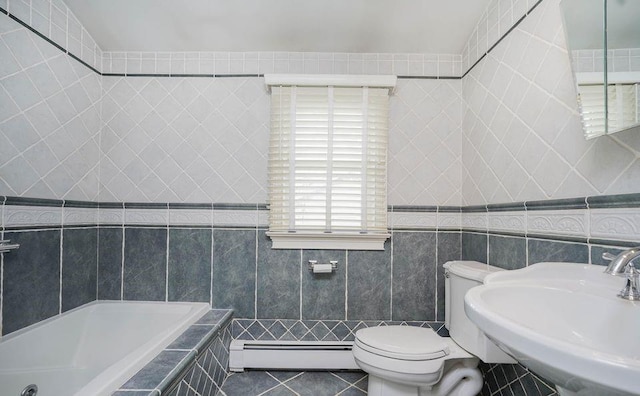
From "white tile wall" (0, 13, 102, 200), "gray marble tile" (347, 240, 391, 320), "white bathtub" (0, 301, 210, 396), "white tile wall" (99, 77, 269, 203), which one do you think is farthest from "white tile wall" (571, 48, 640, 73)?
"white tile wall" (0, 13, 102, 200)

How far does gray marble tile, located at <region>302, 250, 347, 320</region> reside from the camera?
7.14 feet

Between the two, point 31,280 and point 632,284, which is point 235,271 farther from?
point 632,284

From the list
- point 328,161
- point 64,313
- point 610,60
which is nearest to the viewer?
point 610,60

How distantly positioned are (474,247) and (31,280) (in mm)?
2503

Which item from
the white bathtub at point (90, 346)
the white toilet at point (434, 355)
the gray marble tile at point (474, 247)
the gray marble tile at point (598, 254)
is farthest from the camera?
the gray marble tile at point (474, 247)

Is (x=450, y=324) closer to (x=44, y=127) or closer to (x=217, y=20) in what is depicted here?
(x=217, y=20)

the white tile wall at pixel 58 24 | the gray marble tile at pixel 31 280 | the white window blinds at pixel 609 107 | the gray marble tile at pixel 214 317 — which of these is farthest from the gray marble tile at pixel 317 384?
the white tile wall at pixel 58 24

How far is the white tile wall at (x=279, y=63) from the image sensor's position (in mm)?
2246

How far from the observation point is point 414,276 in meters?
2.18

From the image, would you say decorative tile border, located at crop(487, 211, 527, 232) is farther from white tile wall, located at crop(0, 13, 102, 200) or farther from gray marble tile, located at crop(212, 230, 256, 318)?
white tile wall, located at crop(0, 13, 102, 200)

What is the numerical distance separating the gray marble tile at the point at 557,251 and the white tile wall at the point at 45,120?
2.53 meters

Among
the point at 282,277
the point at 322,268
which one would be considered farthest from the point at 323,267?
the point at 282,277

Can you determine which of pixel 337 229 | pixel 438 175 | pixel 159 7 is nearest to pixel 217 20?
pixel 159 7

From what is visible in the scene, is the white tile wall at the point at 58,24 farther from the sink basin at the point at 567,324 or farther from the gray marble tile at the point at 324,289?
the sink basin at the point at 567,324
